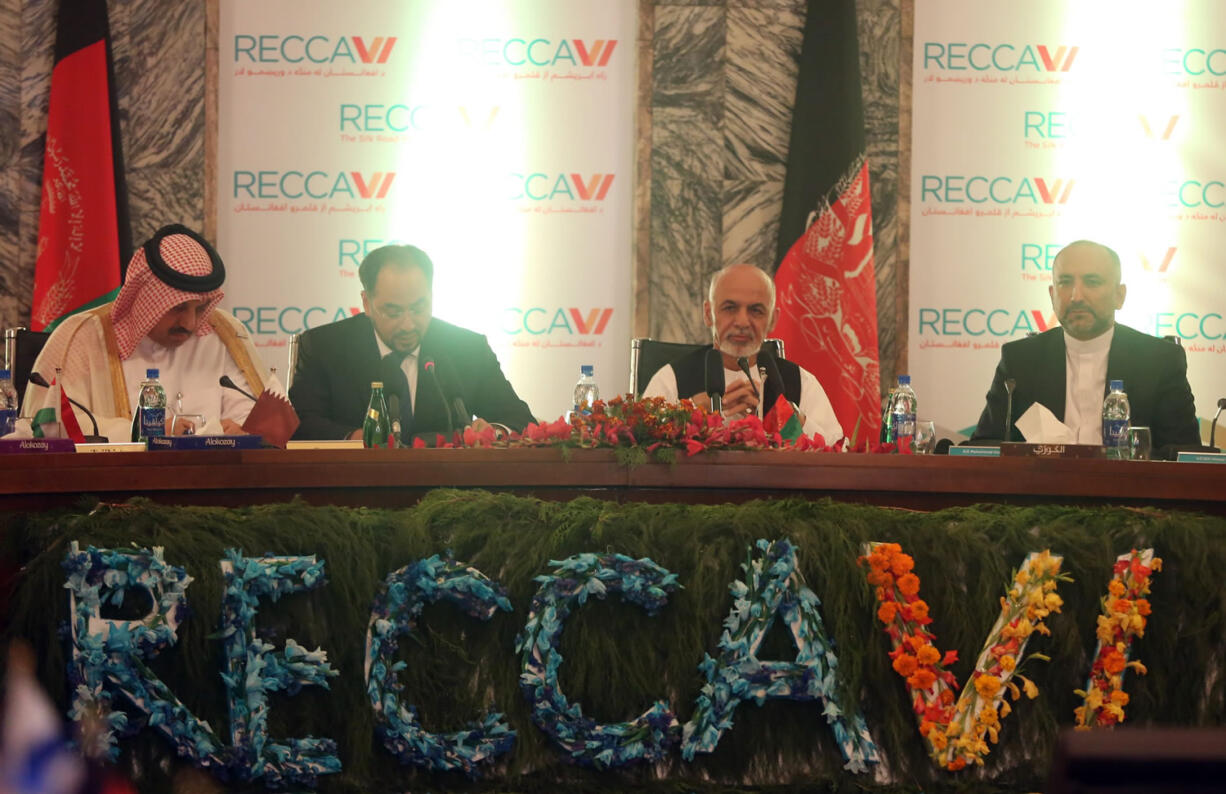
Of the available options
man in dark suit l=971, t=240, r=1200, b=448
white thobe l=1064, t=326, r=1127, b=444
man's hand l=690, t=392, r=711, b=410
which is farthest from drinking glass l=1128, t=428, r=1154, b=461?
man's hand l=690, t=392, r=711, b=410

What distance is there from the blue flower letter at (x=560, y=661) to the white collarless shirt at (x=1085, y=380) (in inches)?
85.5

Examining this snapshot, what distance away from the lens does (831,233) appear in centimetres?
552

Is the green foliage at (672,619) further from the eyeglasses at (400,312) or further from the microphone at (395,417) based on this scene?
the eyeglasses at (400,312)

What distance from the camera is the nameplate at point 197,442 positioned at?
2471 millimetres

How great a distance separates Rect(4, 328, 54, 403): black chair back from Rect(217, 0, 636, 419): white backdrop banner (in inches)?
67.9

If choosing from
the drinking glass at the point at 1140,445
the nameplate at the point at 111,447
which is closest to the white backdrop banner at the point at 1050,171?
the drinking glass at the point at 1140,445

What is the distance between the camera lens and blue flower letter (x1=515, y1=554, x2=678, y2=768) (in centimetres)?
233

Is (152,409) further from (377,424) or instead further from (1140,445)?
(1140,445)

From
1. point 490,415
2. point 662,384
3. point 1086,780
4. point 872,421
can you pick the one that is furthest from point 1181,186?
point 1086,780

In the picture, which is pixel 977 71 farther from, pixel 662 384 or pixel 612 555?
pixel 612 555

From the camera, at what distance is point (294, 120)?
573cm

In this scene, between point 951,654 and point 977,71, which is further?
point 977,71

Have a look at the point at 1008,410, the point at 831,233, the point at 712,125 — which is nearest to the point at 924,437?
the point at 1008,410

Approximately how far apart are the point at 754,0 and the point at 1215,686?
13.3ft
